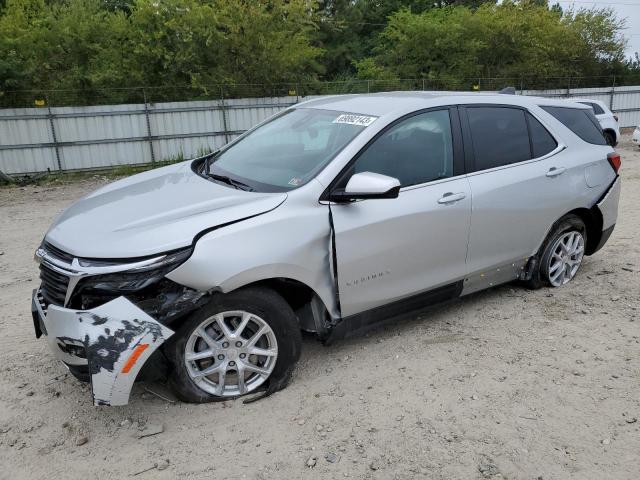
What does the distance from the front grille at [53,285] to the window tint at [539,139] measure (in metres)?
3.56

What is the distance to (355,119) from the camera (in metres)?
3.76

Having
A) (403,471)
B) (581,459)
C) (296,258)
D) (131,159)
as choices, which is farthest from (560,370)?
(131,159)

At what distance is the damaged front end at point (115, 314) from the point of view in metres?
2.75

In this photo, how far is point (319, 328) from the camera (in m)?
3.49

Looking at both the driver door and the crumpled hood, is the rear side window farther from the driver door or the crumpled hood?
the crumpled hood

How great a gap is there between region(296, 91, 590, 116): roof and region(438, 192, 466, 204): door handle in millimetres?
634

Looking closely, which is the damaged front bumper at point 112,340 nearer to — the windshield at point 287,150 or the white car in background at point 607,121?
the windshield at point 287,150

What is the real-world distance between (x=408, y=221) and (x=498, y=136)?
4.02ft

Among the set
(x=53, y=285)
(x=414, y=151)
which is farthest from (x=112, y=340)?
(x=414, y=151)

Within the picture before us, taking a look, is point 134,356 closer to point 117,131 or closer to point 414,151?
point 414,151

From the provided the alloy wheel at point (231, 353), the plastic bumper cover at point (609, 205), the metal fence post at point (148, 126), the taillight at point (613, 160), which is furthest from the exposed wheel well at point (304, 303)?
the metal fence post at point (148, 126)

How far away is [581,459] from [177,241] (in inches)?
91.9

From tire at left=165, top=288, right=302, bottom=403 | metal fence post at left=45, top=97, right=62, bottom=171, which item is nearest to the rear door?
tire at left=165, top=288, right=302, bottom=403

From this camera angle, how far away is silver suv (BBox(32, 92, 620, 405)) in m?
2.83
